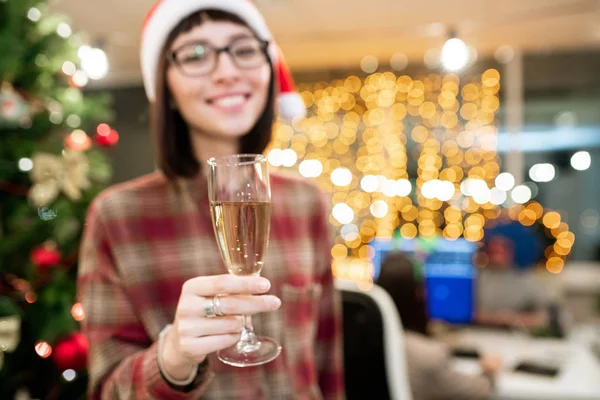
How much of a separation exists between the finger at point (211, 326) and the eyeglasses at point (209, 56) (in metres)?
0.31

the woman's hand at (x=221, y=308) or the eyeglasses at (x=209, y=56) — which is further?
the eyeglasses at (x=209, y=56)

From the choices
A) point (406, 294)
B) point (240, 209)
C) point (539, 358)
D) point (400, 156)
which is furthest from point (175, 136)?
point (400, 156)

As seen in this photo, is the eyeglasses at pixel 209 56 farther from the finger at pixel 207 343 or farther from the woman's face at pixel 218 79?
the finger at pixel 207 343

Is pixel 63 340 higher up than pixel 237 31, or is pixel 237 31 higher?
pixel 237 31

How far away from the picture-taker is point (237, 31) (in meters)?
0.68

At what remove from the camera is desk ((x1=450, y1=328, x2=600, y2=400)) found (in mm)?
1799

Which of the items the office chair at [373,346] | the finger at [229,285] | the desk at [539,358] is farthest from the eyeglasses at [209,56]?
the desk at [539,358]

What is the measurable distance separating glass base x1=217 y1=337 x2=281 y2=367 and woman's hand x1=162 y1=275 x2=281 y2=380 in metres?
0.02

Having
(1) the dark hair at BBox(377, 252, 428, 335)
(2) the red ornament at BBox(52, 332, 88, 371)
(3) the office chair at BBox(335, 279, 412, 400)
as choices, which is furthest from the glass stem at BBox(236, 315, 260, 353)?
(1) the dark hair at BBox(377, 252, 428, 335)

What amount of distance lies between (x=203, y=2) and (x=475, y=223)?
368cm

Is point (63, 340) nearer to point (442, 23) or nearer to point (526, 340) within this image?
point (526, 340)

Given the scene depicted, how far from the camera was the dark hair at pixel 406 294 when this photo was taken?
6.55ft

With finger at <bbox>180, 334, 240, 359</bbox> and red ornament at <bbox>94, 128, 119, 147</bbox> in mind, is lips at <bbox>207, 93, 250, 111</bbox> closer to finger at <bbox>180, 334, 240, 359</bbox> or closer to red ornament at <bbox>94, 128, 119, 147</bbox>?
finger at <bbox>180, 334, 240, 359</bbox>

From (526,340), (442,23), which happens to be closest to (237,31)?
(526,340)
